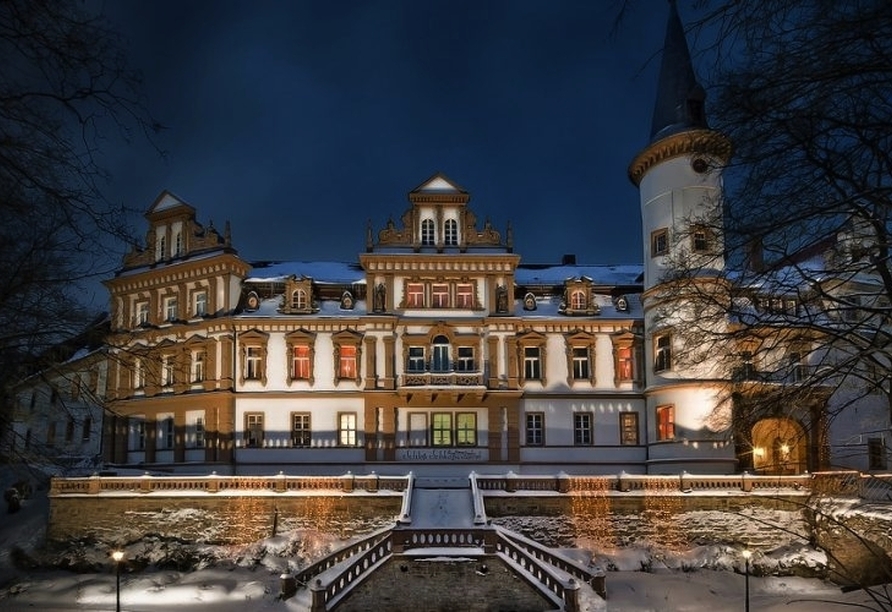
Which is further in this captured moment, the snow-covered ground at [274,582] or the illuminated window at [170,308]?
the illuminated window at [170,308]

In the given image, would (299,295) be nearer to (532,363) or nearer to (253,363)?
(253,363)

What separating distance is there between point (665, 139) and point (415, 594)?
22.9 metres

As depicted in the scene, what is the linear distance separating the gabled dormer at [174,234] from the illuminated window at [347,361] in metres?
8.16

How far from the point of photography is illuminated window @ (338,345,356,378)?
132 feet

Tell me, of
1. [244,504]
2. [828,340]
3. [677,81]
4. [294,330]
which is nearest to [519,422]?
[294,330]

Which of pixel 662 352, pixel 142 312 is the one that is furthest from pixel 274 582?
pixel 142 312

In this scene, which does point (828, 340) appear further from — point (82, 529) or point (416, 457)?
point (416, 457)

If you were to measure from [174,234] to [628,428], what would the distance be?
80.0ft

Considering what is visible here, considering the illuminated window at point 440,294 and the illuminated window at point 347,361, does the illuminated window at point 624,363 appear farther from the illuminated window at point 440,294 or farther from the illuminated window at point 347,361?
the illuminated window at point 347,361

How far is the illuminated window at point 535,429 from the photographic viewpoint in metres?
40.5

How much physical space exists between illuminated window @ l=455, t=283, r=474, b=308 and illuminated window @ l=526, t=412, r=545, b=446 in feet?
19.6

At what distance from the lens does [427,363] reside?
1572 inches

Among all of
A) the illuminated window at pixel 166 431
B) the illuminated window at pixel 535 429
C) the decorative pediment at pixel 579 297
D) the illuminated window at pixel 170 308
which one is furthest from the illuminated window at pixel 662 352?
the illuminated window at pixel 170 308

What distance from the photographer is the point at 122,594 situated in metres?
26.8
